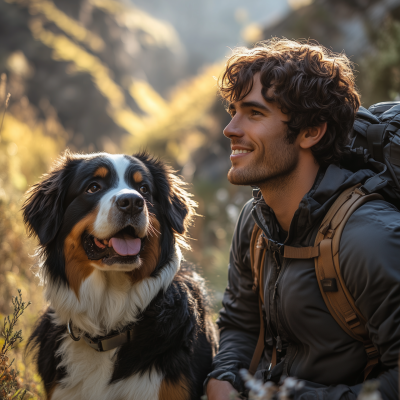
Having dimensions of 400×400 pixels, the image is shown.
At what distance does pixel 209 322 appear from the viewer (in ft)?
10.7

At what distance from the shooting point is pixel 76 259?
8.84 feet

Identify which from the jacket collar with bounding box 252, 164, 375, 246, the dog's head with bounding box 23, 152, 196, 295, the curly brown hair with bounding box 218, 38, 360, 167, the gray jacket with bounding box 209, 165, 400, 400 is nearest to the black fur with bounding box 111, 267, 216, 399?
the gray jacket with bounding box 209, 165, 400, 400

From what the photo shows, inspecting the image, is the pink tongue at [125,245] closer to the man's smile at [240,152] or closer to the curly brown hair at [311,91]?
the man's smile at [240,152]

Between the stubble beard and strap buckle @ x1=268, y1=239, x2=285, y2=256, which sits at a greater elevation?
the stubble beard

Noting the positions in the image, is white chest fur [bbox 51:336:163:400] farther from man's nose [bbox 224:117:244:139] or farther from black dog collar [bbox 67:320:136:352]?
man's nose [bbox 224:117:244:139]

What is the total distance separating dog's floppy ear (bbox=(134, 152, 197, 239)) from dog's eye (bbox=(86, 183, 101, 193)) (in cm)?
53

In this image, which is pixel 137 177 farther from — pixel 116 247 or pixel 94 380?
pixel 94 380

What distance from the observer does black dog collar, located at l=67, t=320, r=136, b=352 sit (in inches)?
101

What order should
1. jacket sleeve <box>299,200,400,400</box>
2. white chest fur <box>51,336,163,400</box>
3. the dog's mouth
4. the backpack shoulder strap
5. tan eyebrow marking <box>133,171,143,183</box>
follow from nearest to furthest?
jacket sleeve <box>299,200,400,400</box> → the backpack shoulder strap → white chest fur <box>51,336,163,400</box> → the dog's mouth → tan eyebrow marking <box>133,171,143,183</box>

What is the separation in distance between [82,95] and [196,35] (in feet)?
134

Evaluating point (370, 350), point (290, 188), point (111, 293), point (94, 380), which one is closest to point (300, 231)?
point (290, 188)

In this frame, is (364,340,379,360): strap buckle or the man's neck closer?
(364,340,379,360): strap buckle

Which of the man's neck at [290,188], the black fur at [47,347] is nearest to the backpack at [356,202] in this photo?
the man's neck at [290,188]

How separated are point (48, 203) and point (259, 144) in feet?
5.08
